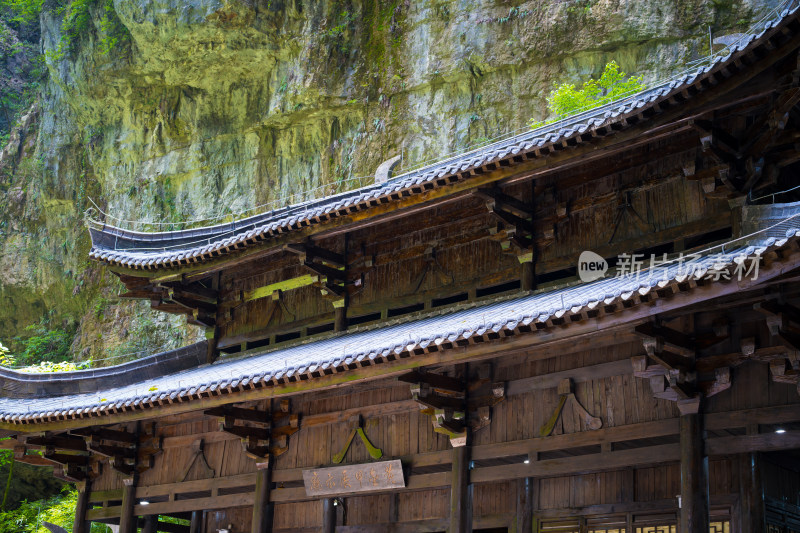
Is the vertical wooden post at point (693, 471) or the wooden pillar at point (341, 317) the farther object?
the wooden pillar at point (341, 317)

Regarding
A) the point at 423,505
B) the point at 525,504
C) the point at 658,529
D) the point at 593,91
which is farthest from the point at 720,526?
the point at 593,91

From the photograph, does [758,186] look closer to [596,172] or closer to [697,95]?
[697,95]

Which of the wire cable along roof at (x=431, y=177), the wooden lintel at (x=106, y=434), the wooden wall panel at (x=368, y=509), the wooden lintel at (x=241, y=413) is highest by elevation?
the wire cable along roof at (x=431, y=177)

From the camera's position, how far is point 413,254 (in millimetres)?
15172

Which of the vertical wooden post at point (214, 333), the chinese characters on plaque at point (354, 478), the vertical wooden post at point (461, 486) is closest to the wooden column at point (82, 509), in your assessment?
the vertical wooden post at point (214, 333)

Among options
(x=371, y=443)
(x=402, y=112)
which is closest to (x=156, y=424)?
(x=371, y=443)

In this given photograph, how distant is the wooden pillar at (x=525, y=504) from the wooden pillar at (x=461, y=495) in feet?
2.21

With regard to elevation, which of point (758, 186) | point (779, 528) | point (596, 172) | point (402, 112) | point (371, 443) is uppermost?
point (402, 112)

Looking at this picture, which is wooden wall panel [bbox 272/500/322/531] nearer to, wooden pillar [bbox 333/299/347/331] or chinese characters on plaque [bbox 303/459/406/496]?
chinese characters on plaque [bbox 303/459/406/496]

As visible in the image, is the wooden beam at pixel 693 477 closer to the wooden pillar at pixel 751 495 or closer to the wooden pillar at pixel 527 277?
the wooden pillar at pixel 751 495

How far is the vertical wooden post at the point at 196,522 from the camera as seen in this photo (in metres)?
15.4

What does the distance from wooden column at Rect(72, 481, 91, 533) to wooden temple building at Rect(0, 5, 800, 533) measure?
0.08 meters

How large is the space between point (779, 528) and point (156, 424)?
440 inches

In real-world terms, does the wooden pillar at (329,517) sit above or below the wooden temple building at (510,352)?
below
